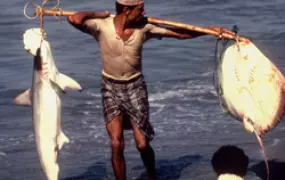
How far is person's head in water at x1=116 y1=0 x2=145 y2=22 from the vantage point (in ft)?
24.0

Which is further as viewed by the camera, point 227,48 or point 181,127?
point 181,127

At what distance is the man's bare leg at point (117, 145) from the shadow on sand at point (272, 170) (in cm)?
175

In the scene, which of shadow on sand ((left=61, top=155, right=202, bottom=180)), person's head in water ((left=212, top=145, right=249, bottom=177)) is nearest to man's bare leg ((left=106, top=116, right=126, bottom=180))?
shadow on sand ((left=61, top=155, right=202, bottom=180))

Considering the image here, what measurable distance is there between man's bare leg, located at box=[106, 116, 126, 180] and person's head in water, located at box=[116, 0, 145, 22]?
45.0 inches

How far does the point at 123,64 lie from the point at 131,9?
62 cm

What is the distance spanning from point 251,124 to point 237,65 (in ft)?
2.07

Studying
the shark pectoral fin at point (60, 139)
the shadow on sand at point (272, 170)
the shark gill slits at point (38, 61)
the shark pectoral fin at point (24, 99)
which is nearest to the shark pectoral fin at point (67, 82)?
the shark gill slits at point (38, 61)

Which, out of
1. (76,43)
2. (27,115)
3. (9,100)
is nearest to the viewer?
(27,115)

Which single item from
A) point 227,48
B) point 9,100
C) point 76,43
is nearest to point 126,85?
point 227,48

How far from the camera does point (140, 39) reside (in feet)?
24.7

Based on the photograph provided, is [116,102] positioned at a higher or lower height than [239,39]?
lower

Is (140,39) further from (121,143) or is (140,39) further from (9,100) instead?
(9,100)

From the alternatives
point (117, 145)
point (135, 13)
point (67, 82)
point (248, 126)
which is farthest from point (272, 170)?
point (67, 82)

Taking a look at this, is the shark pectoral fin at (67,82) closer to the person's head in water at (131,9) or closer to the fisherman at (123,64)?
the fisherman at (123,64)
